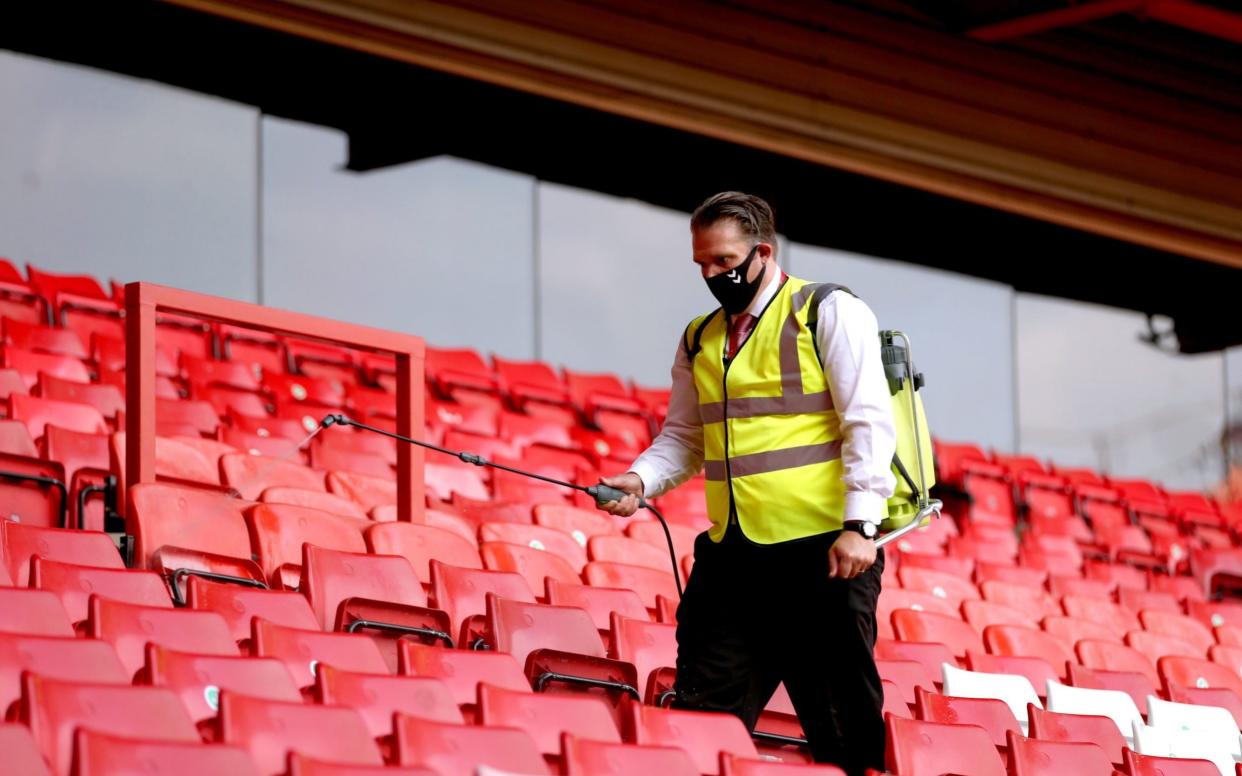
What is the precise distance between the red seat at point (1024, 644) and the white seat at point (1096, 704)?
537mm

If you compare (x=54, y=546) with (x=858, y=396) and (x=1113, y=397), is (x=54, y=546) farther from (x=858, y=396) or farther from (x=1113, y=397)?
(x=1113, y=397)

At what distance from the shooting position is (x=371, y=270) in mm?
9086

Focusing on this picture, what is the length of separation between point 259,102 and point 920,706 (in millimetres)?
6241

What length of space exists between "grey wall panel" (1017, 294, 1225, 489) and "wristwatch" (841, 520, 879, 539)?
27.8 ft

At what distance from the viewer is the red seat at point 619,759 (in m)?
2.58

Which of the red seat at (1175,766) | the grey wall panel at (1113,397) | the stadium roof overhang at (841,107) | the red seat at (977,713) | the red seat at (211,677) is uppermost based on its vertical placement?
the stadium roof overhang at (841,107)

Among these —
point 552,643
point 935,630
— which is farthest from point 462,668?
point 935,630

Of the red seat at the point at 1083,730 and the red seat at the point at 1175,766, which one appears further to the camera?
the red seat at the point at 1083,730

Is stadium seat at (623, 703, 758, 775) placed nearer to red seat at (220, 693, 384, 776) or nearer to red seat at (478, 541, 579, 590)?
red seat at (220, 693, 384, 776)

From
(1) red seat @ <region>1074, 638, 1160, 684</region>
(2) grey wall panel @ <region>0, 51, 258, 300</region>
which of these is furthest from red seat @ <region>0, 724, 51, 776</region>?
(2) grey wall panel @ <region>0, 51, 258, 300</region>

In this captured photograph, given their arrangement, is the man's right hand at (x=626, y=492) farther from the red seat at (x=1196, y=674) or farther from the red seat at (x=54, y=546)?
the red seat at (x=1196, y=674)

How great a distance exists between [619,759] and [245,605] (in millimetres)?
1093

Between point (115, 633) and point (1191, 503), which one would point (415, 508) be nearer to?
point (115, 633)

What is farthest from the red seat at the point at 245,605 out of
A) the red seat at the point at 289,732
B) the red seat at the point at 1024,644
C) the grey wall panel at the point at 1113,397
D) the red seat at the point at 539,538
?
the grey wall panel at the point at 1113,397
